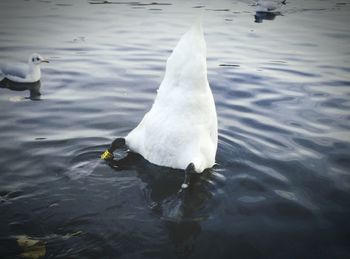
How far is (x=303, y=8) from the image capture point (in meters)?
25.0

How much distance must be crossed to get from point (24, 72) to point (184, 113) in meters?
7.03

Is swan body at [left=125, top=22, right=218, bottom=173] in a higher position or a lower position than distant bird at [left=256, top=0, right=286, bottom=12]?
lower

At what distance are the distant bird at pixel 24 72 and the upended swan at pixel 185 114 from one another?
625 cm

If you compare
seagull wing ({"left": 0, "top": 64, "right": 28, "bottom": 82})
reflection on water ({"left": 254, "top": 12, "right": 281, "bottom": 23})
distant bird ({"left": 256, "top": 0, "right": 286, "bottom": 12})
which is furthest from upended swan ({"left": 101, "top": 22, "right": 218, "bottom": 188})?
distant bird ({"left": 256, "top": 0, "right": 286, "bottom": 12})

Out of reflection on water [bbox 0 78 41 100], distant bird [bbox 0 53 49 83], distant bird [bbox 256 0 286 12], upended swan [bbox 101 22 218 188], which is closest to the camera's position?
upended swan [bbox 101 22 218 188]

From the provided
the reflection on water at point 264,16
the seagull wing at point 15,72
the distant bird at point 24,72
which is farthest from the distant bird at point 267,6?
the seagull wing at point 15,72

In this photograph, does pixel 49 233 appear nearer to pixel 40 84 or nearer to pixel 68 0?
pixel 40 84

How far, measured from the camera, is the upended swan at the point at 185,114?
177 inches

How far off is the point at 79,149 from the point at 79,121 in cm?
138

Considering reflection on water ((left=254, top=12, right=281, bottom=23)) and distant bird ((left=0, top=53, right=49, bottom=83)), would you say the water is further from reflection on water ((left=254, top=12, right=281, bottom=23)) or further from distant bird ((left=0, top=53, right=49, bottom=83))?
reflection on water ((left=254, top=12, right=281, bottom=23))

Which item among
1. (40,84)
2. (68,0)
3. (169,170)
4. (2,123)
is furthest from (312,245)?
(68,0)

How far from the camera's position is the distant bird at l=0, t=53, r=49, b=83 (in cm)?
999

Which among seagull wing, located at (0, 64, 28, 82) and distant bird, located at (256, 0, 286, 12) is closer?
seagull wing, located at (0, 64, 28, 82)

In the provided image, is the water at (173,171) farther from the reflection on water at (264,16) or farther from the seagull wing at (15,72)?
the reflection on water at (264,16)
